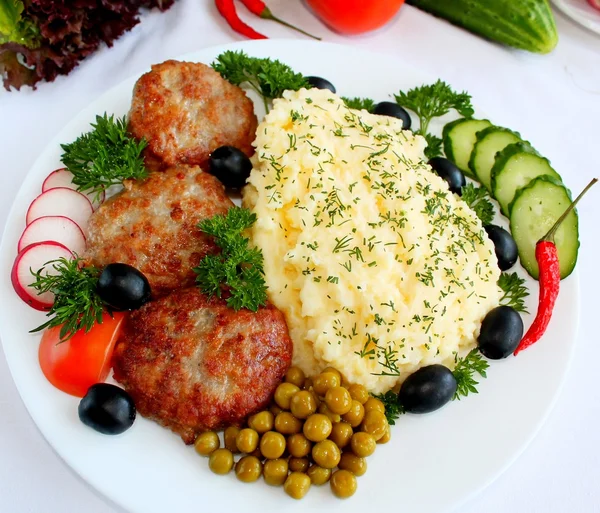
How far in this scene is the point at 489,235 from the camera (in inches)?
180

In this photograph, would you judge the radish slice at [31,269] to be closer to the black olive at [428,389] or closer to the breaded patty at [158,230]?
the breaded patty at [158,230]

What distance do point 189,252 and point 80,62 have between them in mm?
2907

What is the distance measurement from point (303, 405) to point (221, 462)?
60 centimetres

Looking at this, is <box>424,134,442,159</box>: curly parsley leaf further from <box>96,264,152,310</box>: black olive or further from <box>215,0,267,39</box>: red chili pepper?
<box>96,264,152,310</box>: black olive

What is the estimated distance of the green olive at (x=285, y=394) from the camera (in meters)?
3.87

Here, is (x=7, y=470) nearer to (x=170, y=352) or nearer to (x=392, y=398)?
(x=170, y=352)

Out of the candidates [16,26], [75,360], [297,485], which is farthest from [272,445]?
[16,26]

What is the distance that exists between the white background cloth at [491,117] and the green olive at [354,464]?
0.30m

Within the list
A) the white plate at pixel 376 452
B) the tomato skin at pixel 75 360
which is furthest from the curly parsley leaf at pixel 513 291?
the tomato skin at pixel 75 360

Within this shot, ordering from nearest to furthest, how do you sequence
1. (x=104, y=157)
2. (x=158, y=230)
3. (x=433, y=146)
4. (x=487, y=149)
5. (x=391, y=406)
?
1. (x=391, y=406)
2. (x=158, y=230)
3. (x=104, y=157)
4. (x=487, y=149)
5. (x=433, y=146)

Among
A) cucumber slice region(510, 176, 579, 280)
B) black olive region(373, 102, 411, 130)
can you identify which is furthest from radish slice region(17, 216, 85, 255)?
cucumber slice region(510, 176, 579, 280)

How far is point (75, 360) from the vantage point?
387cm

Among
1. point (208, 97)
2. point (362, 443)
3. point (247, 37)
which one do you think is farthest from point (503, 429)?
point (247, 37)

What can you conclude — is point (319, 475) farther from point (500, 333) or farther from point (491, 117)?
point (491, 117)
